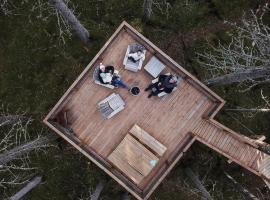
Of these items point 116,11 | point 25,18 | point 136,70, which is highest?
point 116,11

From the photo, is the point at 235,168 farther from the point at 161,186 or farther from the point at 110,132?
the point at 110,132

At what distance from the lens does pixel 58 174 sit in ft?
63.7

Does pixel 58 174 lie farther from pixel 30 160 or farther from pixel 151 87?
pixel 151 87

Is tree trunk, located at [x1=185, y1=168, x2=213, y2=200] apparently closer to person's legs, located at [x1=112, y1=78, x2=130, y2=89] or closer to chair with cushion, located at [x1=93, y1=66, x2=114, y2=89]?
person's legs, located at [x1=112, y1=78, x2=130, y2=89]

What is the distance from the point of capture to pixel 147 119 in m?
16.1

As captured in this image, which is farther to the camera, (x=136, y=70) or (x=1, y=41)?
(x=1, y=41)

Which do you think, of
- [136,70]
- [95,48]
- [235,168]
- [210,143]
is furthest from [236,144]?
[95,48]

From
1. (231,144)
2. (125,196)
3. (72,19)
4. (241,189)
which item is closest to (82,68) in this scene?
(72,19)

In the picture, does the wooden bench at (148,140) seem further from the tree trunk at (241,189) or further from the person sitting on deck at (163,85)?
the tree trunk at (241,189)

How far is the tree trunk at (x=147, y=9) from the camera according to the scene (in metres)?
17.7

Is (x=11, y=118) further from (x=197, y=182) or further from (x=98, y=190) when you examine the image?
(x=197, y=182)

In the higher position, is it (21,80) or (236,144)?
(236,144)

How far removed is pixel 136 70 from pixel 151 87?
95cm

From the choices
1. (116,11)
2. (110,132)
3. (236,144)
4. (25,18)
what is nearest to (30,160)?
(110,132)
